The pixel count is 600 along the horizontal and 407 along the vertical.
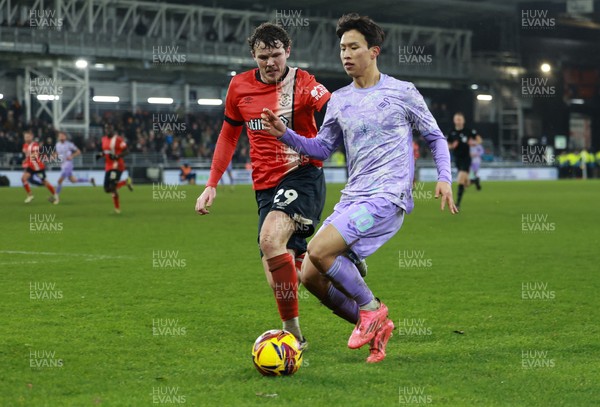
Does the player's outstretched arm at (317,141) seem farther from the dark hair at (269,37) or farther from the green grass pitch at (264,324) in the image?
the green grass pitch at (264,324)

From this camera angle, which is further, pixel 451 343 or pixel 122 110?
pixel 122 110

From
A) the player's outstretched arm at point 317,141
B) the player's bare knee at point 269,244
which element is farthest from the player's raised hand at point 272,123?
the player's bare knee at point 269,244

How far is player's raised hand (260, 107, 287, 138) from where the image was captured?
5.68 metres

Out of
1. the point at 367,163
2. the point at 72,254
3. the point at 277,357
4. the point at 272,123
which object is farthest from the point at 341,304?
the point at 72,254

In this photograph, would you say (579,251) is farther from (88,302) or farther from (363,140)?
(363,140)

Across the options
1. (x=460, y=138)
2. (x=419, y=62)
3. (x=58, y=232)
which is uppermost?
(x=419, y=62)

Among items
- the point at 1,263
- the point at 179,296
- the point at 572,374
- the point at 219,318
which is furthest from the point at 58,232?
the point at 572,374

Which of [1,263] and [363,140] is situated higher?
[363,140]

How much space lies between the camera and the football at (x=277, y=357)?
18.5ft

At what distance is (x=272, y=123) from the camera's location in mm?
5742

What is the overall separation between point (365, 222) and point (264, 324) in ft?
6.45

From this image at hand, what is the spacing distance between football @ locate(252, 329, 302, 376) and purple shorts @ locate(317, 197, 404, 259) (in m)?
0.72

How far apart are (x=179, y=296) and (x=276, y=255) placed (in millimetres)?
3019

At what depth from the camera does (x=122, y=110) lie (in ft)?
170
